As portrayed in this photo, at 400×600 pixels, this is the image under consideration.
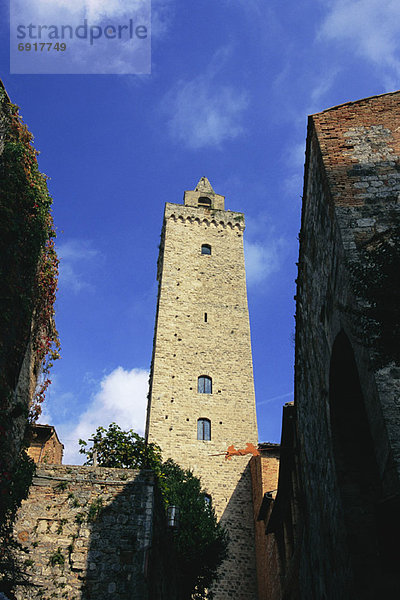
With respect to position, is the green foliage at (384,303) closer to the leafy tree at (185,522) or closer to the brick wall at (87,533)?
the brick wall at (87,533)

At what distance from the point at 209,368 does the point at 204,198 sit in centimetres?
1475

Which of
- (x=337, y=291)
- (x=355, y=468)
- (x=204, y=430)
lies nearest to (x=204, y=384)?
(x=204, y=430)

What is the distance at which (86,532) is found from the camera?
26.7 ft

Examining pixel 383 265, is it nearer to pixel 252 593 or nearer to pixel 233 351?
pixel 252 593

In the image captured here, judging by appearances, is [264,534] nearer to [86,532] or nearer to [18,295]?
[86,532]

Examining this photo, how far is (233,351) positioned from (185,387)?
142 inches

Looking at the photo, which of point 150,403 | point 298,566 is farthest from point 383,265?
point 150,403

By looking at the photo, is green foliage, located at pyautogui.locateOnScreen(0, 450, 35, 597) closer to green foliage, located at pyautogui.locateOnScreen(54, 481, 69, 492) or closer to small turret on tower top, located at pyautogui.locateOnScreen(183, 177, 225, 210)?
green foliage, located at pyautogui.locateOnScreen(54, 481, 69, 492)

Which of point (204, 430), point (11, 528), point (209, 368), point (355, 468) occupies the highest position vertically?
point (209, 368)

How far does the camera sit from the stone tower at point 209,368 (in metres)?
20.6

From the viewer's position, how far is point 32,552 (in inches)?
307

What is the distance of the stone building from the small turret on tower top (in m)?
26.1

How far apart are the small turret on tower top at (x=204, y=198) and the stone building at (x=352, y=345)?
85.7 ft

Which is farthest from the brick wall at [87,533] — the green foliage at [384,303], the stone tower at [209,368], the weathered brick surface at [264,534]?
the stone tower at [209,368]
